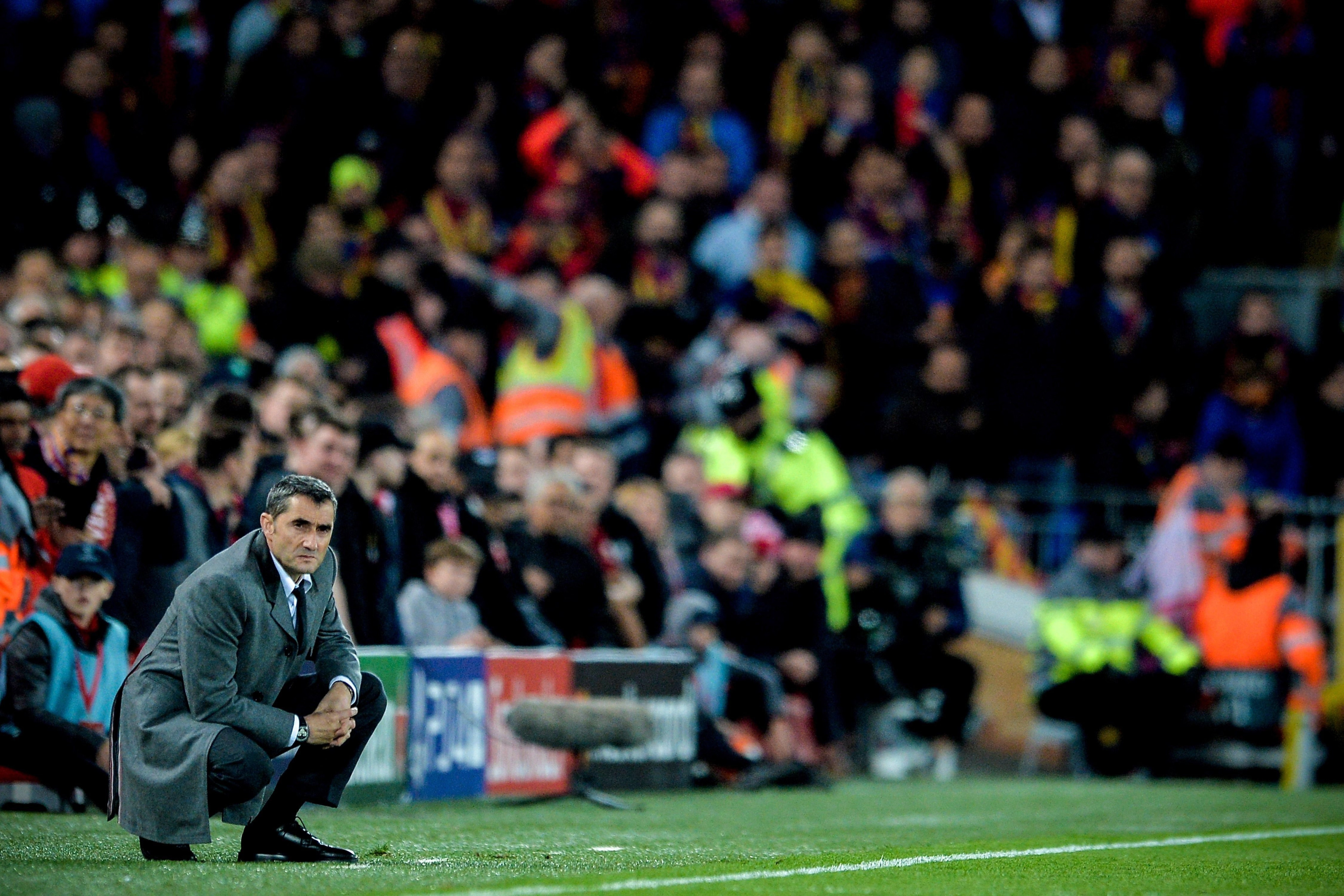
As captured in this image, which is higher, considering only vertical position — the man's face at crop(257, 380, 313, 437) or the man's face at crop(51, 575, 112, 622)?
the man's face at crop(257, 380, 313, 437)

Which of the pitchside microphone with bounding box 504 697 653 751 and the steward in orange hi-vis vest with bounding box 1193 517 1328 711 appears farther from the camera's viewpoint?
the steward in orange hi-vis vest with bounding box 1193 517 1328 711

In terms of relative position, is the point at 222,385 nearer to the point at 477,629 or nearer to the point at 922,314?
the point at 477,629

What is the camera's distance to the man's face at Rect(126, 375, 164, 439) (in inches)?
412

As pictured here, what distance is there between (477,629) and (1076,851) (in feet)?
13.7

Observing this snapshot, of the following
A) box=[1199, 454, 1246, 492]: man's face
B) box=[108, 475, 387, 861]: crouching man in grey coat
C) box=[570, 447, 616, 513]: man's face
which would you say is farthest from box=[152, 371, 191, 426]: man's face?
box=[1199, 454, 1246, 492]: man's face

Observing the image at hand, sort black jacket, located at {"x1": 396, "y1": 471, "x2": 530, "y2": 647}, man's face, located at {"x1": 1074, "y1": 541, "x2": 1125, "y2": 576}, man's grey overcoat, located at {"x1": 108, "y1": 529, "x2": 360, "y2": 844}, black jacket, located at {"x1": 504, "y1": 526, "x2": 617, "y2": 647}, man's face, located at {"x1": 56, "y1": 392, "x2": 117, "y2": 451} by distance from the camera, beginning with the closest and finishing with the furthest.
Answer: man's grey overcoat, located at {"x1": 108, "y1": 529, "x2": 360, "y2": 844} → man's face, located at {"x1": 56, "y1": 392, "x2": 117, "y2": 451} → black jacket, located at {"x1": 396, "y1": 471, "x2": 530, "y2": 647} → black jacket, located at {"x1": 504, "y1": 526, "x2": 617, "y2": 647} → man's face, located at {"x1": 1074, "y1": 541, "x2": 1125, "y2": 576}

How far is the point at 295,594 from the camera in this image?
735cm

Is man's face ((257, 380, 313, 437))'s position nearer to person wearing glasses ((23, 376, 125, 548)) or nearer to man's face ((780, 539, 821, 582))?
person wearing glasses ((23, 376, 125, 548))

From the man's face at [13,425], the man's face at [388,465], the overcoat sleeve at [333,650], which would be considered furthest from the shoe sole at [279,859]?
the man's face at [388,465]

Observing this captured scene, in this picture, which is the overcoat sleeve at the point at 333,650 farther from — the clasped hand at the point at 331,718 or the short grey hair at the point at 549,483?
the short grey hair at the point at 549,483

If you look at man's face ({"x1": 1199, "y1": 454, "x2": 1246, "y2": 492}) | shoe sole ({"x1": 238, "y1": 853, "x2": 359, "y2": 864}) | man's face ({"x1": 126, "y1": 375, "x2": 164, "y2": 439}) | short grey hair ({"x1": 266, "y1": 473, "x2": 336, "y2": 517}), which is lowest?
shoe sole ({"x1": 238, "y1": 853, "x2": 359, "y2": 864})

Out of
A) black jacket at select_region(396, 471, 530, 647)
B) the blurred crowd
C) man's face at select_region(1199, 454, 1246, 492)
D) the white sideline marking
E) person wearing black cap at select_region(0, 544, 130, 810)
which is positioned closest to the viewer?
the white sideline marking

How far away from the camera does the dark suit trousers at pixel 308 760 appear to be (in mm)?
7145

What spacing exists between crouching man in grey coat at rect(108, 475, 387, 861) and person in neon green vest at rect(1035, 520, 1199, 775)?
8.27m
